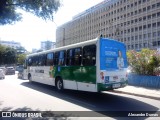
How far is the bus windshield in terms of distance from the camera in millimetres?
10273

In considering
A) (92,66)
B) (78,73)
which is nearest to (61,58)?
(78,73)

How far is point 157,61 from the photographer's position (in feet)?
50.9

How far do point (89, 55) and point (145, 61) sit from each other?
7288mm

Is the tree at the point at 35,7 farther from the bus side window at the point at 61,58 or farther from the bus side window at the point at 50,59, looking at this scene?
the bus side window at the point at 50,59

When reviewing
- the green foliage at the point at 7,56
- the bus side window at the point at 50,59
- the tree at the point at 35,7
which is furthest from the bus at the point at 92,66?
the green foliage at the point at 7,56

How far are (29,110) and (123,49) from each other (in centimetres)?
635

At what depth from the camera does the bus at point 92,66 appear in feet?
33.2

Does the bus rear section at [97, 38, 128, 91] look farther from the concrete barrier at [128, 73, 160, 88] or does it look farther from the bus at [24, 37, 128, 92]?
the concrete barrier at [128, 73, 160, 88]

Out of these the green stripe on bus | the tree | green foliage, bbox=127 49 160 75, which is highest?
the tree

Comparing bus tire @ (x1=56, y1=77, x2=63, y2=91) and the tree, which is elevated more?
the tree

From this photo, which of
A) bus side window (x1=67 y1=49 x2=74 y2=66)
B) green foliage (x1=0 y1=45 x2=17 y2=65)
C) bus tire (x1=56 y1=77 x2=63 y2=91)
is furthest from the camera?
A: green foliage (x1=0 y1=45 x2=17 y2=65)

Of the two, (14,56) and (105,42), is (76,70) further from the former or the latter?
(14,56)

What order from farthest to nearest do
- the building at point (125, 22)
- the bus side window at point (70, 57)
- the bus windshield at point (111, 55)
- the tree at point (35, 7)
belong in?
1. the building at point (125, 22)
2. the bus side window at point (70, 57)
3. the tree at point (35, 7)
4. the bus windshield at point (111, 55)

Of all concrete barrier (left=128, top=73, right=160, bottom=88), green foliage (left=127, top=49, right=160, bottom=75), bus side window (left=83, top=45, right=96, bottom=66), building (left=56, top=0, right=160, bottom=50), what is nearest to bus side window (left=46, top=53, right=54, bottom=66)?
bus side window (left=83, top=45, right=96, bottom=66)
